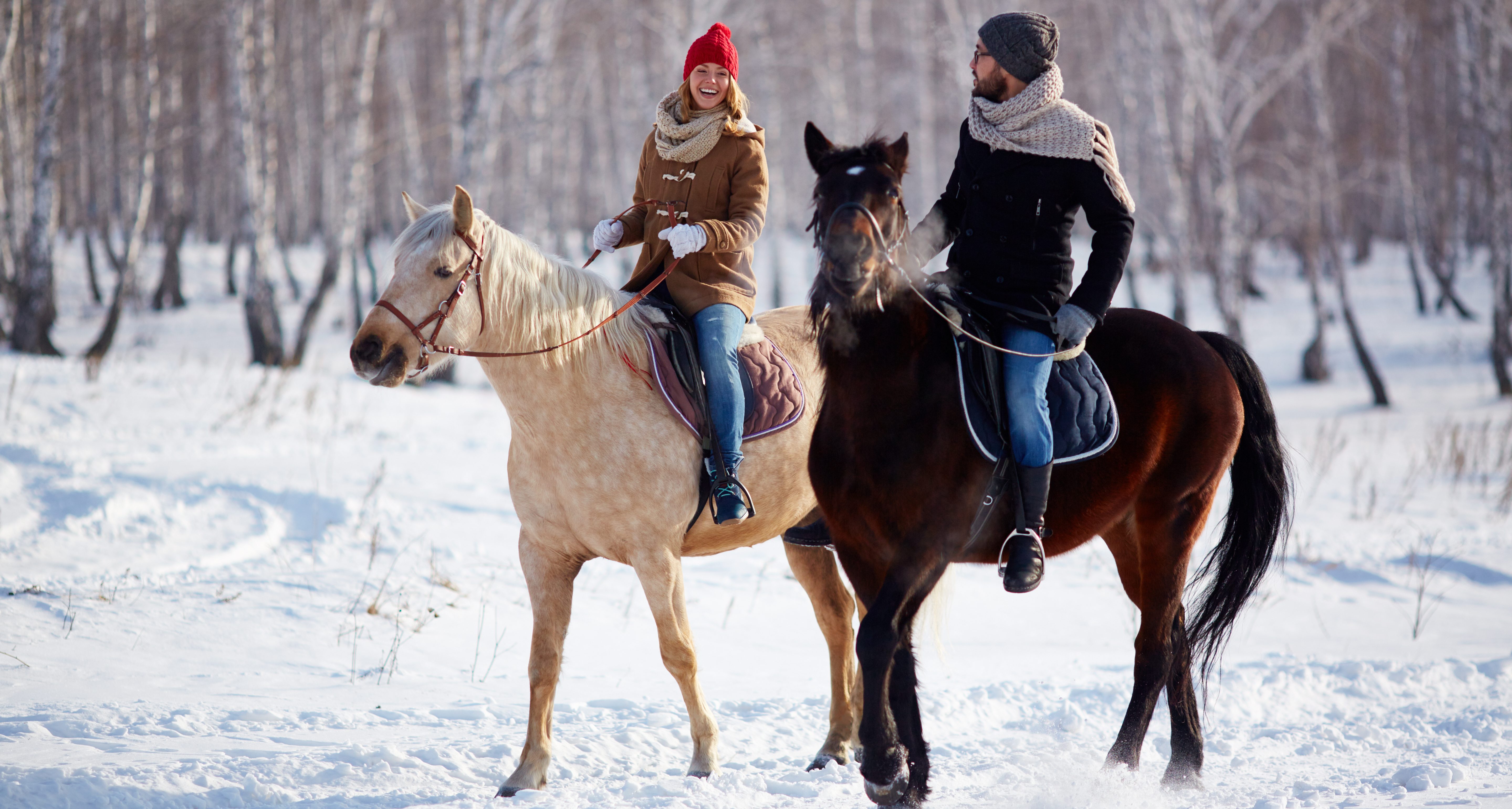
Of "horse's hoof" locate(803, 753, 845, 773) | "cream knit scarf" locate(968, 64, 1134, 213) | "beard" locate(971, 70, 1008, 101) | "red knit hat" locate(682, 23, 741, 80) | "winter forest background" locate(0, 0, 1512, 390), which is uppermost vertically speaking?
"winter forest background" locate(0, 0, 1512, 390)

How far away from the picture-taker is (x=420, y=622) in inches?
209

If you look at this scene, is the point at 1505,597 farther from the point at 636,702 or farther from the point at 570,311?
the point at 570,311

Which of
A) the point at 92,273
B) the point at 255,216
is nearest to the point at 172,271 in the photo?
the point at 92,273

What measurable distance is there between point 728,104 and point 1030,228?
1.33m

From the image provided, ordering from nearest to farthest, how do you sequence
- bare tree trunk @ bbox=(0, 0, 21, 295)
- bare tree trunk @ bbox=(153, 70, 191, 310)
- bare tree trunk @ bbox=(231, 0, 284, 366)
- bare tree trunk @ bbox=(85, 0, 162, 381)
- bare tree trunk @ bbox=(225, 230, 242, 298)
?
1. bare tree trunk @ bbox=(0, 0, 21, 295)
2. bare tree trunk @ bbox=(231, 0, 284, 366)
3. bare tree trunk @ bbox=(85, 0, 162, 381)
4. bare tree trunk @ bbox=(153, 70, 191, 310)
5. bare tree trunk @ bbox=(225, 230, 242, 298)

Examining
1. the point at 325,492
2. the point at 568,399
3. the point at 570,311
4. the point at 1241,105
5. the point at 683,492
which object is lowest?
the point at 325,492

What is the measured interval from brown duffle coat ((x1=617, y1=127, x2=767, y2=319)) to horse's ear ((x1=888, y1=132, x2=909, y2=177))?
3.19 ft

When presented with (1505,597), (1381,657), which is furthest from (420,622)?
(1505,597)

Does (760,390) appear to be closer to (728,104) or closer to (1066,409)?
(728,104)

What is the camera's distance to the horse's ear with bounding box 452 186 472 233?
3309mm

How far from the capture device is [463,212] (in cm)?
337

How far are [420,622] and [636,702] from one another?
1.48m

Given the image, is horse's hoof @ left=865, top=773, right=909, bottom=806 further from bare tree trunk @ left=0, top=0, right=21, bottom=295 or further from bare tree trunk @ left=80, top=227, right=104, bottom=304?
bare tree trunk @ left=80, top=227, right=104, bottom=304

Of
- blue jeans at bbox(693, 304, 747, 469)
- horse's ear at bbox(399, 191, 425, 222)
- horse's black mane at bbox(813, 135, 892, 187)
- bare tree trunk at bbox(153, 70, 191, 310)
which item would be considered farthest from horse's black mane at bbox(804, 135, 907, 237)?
bare tree trunk at bbox(153, 70, 191, 310)
